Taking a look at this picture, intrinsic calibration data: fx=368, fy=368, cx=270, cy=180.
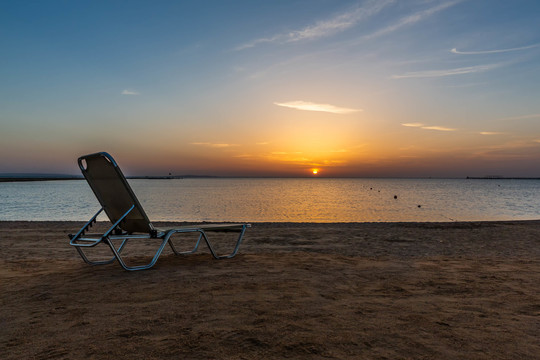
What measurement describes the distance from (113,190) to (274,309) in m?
3.31

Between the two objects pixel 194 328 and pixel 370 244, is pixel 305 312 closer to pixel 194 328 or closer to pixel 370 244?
pixel 194 328

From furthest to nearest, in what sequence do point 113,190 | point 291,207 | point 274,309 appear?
point 291,207
point 113,190
point 274,309

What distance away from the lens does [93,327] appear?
3041 millimetres

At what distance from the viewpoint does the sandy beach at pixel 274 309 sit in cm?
265

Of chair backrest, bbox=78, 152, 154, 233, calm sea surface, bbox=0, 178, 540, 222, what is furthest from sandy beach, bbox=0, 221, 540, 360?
calm sea surface, bbox=0, 178, 540, 222

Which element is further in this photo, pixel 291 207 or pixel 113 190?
pixel 291 207

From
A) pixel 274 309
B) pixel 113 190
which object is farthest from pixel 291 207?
pixel 274 309

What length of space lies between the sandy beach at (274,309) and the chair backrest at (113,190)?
27.3 inches

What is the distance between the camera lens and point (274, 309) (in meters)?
3.48

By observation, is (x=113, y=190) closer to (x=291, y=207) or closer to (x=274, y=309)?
(x=274, y=309)

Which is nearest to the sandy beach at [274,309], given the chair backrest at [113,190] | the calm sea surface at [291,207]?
the chair backrest at [113,190]

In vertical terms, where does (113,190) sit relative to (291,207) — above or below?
above

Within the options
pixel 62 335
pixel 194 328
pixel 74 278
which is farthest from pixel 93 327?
pixel 74 278

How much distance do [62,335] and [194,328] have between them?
1.02 meters
